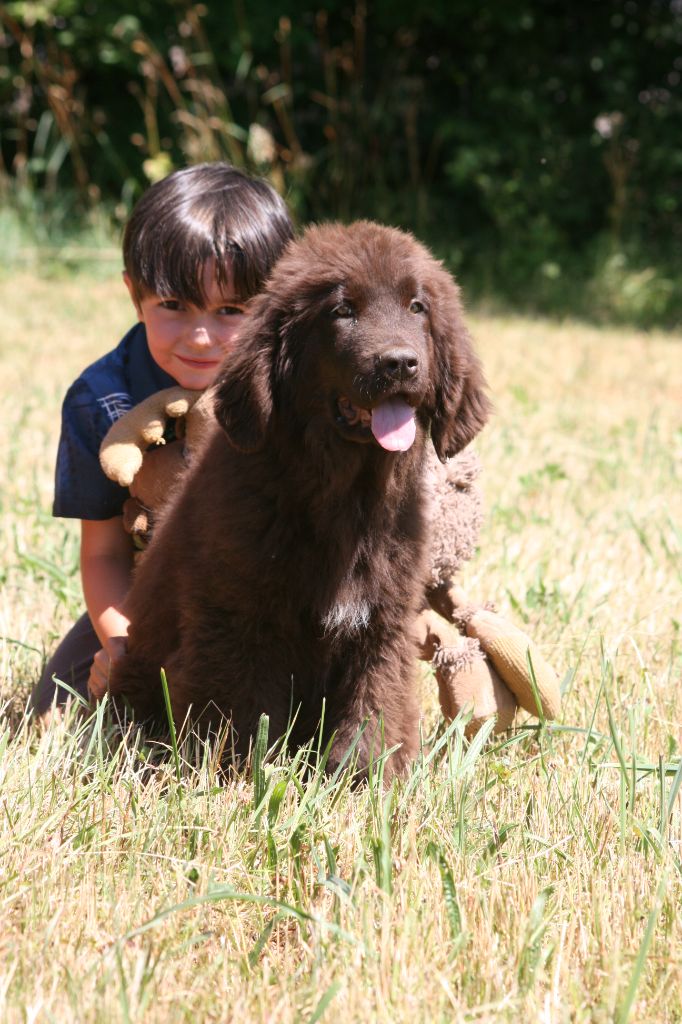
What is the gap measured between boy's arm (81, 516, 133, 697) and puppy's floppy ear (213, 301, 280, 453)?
829 mm

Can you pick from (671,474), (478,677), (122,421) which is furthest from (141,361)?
(671,474)

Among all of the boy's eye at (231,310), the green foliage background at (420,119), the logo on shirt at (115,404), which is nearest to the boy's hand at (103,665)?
the logo on shirt at (115,404)

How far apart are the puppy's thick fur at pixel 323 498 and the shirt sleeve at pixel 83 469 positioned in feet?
1.81

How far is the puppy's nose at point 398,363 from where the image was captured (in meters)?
2.36

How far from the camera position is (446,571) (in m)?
3.30

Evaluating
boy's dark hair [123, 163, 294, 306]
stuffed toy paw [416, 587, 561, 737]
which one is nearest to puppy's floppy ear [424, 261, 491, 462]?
stuffed toy paw [416, 587, 561, 737]

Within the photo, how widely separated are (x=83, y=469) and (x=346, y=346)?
110 centimetres

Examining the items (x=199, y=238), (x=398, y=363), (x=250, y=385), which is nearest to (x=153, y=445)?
Result: (x=199, y=238)

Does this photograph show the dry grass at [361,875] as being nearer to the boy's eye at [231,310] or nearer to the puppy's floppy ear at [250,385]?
the puppy's floppy ear at [250,385]

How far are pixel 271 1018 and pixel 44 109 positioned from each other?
11.6m

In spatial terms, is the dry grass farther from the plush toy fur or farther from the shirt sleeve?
the shirt sleeve

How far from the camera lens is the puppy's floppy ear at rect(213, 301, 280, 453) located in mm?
2521

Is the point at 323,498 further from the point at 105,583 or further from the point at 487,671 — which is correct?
the point at 105,583

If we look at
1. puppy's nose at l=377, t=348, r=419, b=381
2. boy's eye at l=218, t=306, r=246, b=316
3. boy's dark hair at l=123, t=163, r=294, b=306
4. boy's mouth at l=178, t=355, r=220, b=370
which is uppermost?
boy's dark hair at l=123, t=163, r=294, b=306
